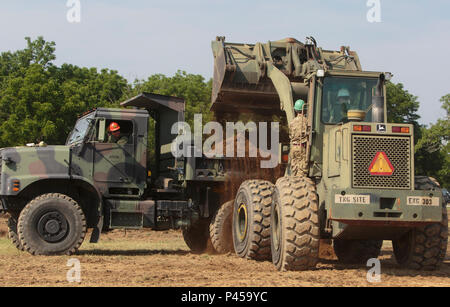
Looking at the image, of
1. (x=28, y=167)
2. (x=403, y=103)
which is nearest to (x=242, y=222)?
(x=28, y=167)

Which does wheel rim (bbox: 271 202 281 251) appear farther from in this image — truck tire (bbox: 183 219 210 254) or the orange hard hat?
the orange hard hat

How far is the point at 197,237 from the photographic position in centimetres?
1541

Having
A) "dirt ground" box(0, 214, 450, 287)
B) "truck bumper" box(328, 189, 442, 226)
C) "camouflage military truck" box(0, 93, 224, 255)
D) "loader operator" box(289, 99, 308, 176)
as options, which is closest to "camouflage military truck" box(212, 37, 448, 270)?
"truck bumper" box(328, 189, 442, 226)

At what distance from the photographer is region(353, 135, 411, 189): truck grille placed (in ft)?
32.3

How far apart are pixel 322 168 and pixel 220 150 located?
3761mm

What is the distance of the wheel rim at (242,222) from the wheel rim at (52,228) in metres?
3.33

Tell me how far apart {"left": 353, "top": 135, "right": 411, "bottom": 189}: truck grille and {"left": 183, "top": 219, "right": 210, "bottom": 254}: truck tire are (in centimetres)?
596

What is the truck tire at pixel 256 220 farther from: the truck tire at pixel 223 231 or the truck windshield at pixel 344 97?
the truck windshield at pixel 344 97

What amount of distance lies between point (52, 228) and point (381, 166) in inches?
259

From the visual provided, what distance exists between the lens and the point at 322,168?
432 inches

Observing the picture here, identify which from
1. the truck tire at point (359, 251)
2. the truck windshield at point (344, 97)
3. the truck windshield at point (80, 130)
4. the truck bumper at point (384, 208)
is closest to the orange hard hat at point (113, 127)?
the truck windshield at point (80, 130)

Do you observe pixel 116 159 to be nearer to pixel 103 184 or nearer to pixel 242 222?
pixel 103 184

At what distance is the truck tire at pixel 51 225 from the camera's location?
13016 millimetres
